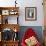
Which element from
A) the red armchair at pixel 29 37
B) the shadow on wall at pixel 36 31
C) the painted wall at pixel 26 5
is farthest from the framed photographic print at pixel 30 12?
the red armchair at pixel 29 37

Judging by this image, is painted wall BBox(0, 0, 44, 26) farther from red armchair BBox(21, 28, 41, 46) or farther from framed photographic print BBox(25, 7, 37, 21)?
red armchair BBox(21, 28, 41, 46)

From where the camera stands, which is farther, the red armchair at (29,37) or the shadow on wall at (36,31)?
the shadow on wall at (36,31)

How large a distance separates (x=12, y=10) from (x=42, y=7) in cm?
111

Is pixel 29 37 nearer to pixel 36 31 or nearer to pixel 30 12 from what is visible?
pixel 36 31

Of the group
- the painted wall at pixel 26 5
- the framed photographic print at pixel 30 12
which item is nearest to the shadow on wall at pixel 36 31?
the painted wall at pixel 26 5

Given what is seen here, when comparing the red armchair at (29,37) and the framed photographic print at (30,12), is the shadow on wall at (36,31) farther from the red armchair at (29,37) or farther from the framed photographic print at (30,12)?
the framed photographic print at (30,12)

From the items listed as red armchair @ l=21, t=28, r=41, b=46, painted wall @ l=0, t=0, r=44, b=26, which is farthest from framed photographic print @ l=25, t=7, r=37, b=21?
red armchair @ l=21, t=28, r=41, b=46

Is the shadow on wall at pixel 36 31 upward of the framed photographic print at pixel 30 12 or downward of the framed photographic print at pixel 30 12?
downward

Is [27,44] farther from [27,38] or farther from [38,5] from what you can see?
[38,5]

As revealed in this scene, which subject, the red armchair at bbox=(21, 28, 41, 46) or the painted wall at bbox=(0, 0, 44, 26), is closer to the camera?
the red armchair at bbox=(21, 28, 41, 46)

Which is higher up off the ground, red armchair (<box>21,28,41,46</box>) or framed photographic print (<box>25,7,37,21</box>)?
framed photographic print (<box>25,7,37,21</box>)

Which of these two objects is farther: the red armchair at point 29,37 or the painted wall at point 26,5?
the painted wall at point 26,5

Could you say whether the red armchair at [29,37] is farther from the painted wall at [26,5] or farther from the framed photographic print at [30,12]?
the framed photographic print at [30,12]

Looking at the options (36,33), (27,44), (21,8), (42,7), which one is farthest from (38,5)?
(27,44)
